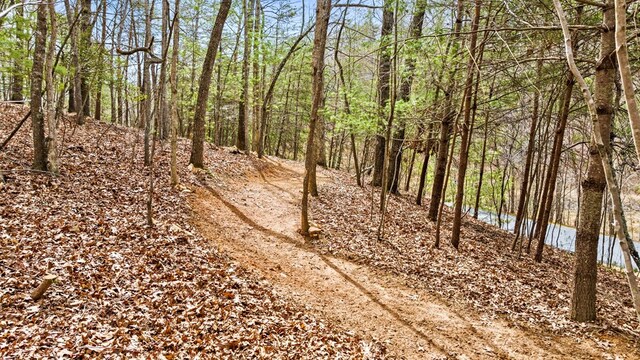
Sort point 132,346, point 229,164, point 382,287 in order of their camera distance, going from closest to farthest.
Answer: point 132,346, point 382,287, point 229,164

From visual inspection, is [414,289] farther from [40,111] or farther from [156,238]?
[40,111]

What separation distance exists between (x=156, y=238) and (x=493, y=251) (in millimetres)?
9160

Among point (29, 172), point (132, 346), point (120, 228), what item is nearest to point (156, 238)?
point (120, 228)

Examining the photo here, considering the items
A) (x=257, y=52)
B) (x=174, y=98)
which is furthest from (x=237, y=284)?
(x=257, y=52)

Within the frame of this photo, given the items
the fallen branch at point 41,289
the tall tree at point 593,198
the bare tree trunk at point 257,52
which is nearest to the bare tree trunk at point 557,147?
the tall tree at point 593,198

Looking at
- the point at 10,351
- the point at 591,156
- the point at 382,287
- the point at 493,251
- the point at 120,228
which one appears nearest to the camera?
the point at 10,351

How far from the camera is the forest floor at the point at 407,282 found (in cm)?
565

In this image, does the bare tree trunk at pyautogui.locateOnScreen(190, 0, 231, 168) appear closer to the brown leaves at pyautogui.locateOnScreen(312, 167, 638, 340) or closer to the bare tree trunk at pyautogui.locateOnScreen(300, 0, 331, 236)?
the bare tree trunk at pyautogui.locateOnScreen(300, 0, 331, 236)

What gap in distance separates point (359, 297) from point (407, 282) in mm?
1329

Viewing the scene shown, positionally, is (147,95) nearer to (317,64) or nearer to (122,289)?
(317,64)

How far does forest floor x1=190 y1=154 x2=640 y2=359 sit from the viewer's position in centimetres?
565

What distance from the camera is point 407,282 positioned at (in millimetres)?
7531

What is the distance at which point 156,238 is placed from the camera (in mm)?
6805

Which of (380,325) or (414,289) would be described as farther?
(414,289)
